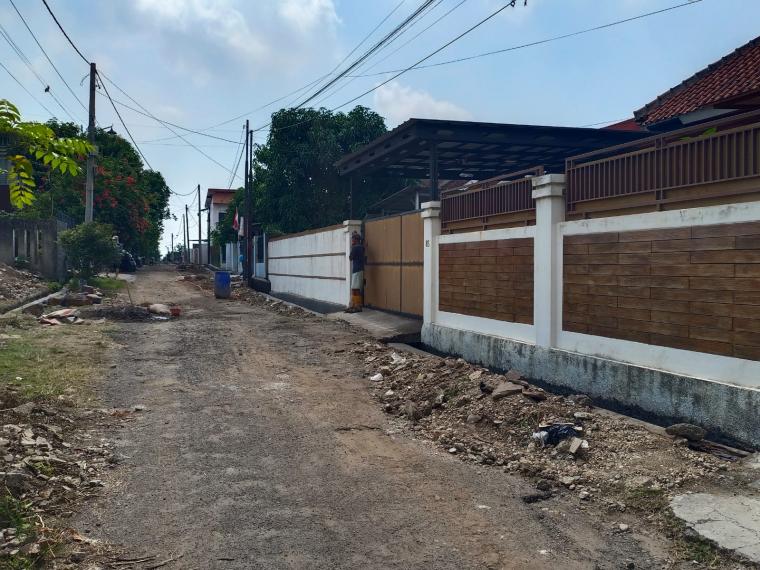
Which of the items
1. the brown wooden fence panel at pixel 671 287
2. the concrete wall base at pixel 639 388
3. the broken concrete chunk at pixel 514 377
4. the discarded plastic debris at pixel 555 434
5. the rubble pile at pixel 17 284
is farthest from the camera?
the rubble pile at pixel 17 284

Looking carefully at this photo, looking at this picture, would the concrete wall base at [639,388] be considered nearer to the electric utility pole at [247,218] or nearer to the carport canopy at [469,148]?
the carport canopy at [469,148]

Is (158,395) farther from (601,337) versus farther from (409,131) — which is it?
(409,131)

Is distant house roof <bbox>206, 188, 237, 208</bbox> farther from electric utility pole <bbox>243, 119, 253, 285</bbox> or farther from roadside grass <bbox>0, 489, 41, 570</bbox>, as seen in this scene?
roadside grass <bbox>0, 489, 41, 570</bbox>

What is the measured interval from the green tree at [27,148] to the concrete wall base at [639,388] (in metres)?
4.96

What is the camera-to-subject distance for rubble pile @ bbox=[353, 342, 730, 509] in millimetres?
4801

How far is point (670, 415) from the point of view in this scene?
581cm

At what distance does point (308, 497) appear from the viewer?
459cm

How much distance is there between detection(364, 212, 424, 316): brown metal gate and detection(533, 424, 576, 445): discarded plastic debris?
6.66 m

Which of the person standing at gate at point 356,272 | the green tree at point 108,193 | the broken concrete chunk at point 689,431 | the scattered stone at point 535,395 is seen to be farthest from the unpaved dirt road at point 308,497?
the green tree at point 108,193

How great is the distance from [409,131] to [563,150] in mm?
3936

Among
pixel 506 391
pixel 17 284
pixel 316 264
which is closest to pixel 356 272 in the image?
pixel 316 264

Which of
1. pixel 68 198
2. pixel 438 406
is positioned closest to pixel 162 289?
pixel 68 198

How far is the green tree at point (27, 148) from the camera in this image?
10.9 feet

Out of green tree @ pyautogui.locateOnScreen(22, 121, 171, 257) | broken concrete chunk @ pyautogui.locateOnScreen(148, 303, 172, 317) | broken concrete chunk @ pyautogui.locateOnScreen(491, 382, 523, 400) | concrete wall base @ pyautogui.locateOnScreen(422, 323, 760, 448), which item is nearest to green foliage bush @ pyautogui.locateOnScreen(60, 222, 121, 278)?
broken concrete chunk @ pyautogui.locateOnScreen(148, 303, 172, 317)
